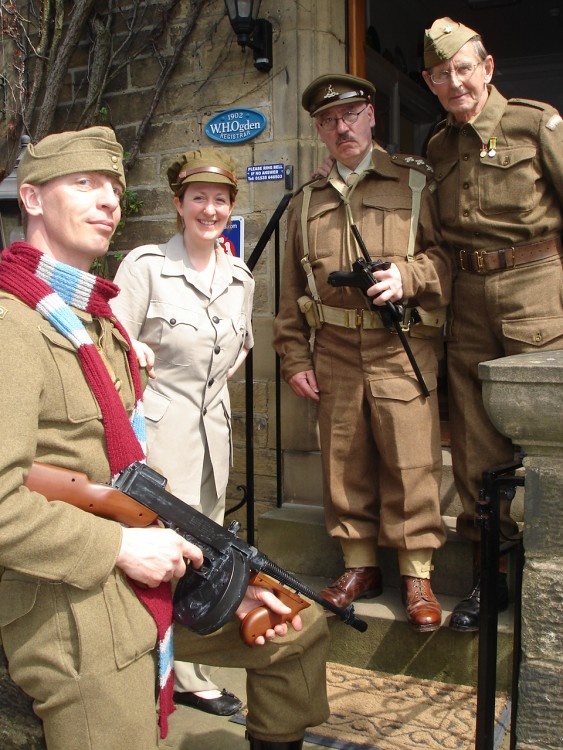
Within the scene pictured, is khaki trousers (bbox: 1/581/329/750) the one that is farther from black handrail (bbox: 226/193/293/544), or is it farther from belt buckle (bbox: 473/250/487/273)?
black handrail (bbox: 226/193/293/544)

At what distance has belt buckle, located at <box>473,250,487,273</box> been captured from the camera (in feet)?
10.5

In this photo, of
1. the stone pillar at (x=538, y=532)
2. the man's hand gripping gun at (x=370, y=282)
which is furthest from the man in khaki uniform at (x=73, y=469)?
the man's hand gripping gun at (x=370, y=282)

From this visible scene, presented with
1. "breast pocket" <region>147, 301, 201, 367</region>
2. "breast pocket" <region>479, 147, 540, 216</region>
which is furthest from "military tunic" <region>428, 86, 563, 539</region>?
"breast pocket" <region>147, 301, 201, 367</region>

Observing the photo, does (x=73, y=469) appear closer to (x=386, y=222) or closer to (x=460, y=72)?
(x=386, y=222)

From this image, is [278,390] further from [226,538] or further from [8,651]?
[8,651]

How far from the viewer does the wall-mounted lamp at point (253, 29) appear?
423cm

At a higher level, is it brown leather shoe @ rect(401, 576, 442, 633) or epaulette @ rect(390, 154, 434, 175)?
epaulette @ rect(390, 154, 434, 175)

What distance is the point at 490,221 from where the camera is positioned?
3145 mm

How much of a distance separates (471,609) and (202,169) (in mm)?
1997

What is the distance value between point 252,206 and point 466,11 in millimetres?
3762

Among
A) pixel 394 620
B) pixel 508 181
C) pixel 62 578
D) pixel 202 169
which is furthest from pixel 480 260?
pixel 62 578

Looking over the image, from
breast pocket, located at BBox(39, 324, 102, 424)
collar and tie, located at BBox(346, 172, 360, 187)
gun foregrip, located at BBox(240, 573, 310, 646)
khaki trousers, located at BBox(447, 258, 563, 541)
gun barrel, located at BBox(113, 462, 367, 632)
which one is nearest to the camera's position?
breast pocket, located at BBox(39, 324, 102, 424)

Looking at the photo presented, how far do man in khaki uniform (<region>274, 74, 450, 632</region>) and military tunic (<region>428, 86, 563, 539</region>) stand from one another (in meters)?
0.11

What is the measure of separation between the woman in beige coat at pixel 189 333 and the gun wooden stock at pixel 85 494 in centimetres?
114
